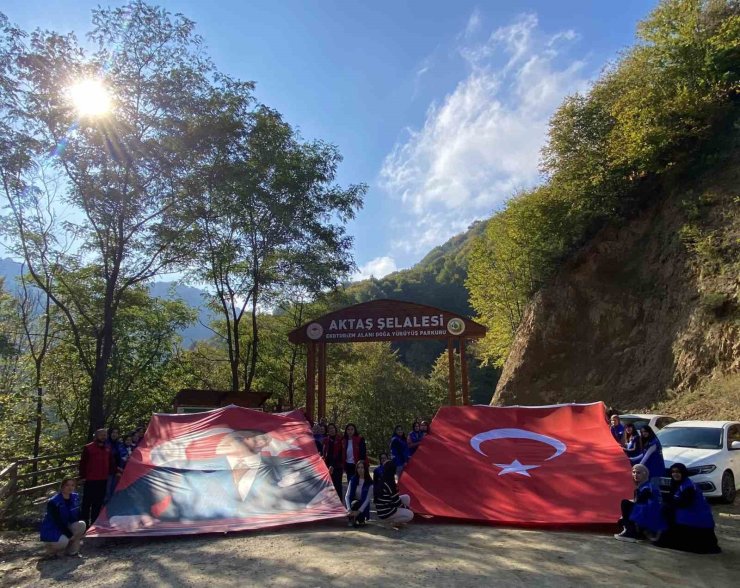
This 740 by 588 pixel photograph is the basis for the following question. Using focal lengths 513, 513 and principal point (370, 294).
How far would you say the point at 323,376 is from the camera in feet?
53.2

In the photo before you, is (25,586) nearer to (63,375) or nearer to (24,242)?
(24,242)

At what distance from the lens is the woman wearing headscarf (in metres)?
6.57

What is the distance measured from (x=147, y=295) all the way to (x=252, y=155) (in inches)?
382

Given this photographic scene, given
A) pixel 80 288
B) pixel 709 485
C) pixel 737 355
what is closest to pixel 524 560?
pixel 709 485

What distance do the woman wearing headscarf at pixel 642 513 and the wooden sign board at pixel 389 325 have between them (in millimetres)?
8272

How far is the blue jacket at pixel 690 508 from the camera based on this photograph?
20.7 ft

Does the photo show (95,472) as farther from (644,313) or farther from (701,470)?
(644,313)

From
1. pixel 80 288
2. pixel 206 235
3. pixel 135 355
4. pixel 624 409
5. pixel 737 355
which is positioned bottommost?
pixel 624 409

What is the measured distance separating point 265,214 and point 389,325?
8238 mm

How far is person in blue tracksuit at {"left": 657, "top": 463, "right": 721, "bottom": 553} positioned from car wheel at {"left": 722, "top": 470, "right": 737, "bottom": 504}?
4091mm

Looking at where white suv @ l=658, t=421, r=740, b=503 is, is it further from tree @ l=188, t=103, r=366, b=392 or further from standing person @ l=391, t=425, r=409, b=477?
tree @ l=188, t=103, r=366, b=392

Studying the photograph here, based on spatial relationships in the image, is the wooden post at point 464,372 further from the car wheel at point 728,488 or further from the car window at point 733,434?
the car wheel at point 728,488

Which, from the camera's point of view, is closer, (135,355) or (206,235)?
(206,235)

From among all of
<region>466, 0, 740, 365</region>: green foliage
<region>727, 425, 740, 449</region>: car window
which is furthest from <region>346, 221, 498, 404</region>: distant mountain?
<region>727, 425, 740, 449</region>: car window
